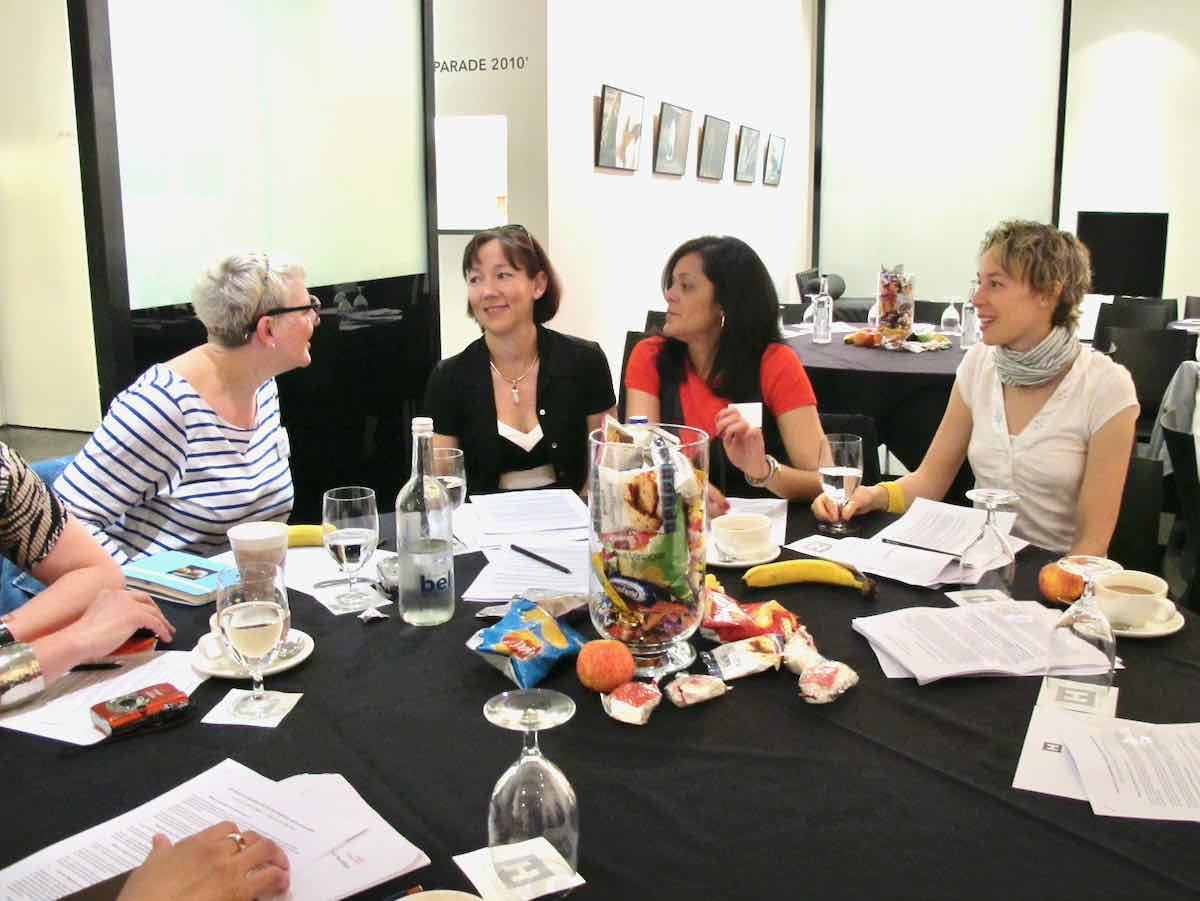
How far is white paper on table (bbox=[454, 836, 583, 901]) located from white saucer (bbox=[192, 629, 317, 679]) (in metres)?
0.59

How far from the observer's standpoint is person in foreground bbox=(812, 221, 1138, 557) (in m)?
2.31

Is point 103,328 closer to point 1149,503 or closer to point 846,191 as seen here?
point 1149,503

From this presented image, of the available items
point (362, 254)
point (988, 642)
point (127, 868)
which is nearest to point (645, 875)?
point (127, 868)

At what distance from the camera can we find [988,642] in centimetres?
152

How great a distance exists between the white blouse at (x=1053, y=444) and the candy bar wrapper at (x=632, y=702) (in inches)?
56.3

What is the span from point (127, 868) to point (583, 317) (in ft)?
16.8

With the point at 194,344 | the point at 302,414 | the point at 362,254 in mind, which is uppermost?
the point at 362,254

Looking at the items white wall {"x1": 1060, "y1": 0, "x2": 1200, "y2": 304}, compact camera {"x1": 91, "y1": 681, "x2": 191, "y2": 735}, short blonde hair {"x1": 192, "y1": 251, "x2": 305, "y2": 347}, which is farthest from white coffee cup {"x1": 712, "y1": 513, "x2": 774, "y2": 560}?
white wall {"x1": 1060, "y1": 0, "x2": 1200, "y2": 304}

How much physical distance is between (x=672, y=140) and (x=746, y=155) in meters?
1.58

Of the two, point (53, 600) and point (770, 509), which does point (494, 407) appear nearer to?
point (770, 509)

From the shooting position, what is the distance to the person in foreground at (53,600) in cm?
139

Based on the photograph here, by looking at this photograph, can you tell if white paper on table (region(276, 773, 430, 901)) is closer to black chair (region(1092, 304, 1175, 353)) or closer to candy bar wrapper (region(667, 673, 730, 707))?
candy bar wrapper (region(667, 673, 730, 707))

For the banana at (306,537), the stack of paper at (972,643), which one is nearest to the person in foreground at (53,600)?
the banana at (306,537)

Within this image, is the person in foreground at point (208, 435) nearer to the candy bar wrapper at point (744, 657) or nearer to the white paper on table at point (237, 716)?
the white paper on table at point (237, 716)
